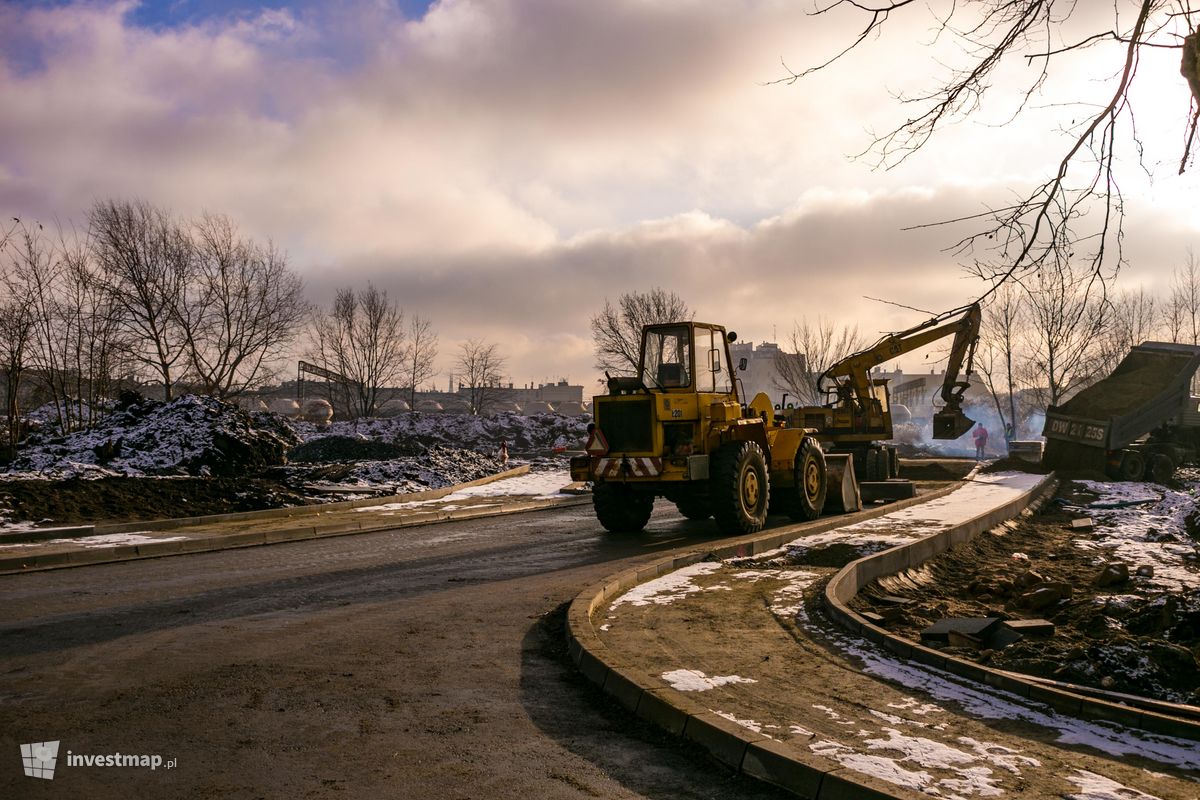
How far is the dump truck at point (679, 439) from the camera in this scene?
13.4 metres

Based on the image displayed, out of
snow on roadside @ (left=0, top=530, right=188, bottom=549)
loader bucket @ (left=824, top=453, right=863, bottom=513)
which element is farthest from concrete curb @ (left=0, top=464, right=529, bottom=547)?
loader bucket @ (left=824, top=453, right=863, bottom=513)

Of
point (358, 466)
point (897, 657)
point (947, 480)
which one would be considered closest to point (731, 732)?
point (897, 657)

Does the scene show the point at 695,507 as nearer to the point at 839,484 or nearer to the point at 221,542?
the point at 839,484

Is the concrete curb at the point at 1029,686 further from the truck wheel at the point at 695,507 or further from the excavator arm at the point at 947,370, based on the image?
the excavator arm at the point at 947,370

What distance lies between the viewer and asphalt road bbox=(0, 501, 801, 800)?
13.5 feet

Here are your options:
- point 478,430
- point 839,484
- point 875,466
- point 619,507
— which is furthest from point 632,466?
point 478,430

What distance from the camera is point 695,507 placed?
15.3 metres

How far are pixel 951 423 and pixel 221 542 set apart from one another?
56.1ft

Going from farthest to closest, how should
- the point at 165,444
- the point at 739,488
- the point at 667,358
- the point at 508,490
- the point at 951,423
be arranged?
the point at 508,490 → the point at 951,423 → the point at 165,444 → the point at 667,358 → the point at 739,488

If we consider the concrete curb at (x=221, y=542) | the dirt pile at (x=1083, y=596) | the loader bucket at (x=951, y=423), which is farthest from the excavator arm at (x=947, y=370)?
the concrete curb at (x=221, y=542)

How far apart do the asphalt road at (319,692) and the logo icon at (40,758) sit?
49mm

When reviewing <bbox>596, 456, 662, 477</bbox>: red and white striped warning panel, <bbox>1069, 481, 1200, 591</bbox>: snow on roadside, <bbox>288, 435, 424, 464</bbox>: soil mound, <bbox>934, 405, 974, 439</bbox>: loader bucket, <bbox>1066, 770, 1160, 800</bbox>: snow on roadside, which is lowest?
<bbox>1069, 481, 1200, 591</bbox>: snow on roadside

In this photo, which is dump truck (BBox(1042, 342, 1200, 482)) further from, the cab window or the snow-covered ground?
the cab window

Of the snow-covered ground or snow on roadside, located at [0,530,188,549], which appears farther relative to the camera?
the snow-covered ground
